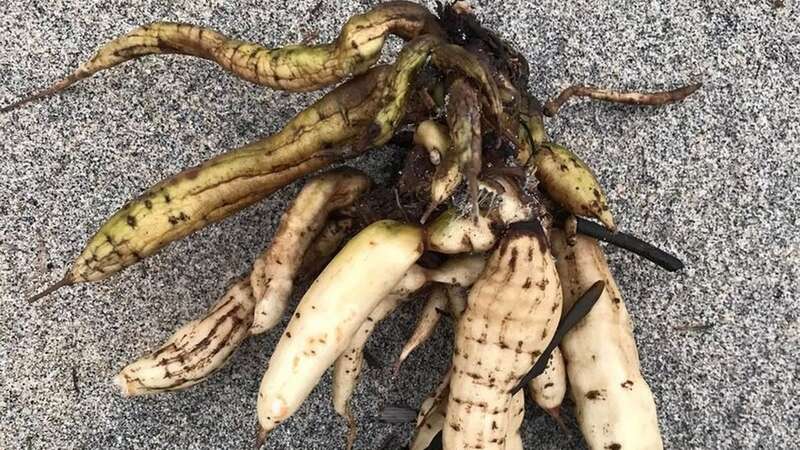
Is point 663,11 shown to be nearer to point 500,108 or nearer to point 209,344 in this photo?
point 500,108

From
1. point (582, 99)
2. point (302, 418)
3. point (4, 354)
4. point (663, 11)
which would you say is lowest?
point (302, 418)

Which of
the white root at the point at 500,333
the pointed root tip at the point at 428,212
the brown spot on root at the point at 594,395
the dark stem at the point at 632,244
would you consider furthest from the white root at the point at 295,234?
the brown spot on root at the point at 594,395

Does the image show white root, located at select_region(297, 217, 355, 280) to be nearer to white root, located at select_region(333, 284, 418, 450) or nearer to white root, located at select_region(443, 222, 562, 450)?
white root, located at select_region(333, 284, 418, 450)

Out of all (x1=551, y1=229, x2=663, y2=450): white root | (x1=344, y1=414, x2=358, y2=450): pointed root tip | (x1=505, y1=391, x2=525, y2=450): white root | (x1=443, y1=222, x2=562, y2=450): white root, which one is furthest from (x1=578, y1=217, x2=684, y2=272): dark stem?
(x1=344, y1=414, x2=358, y2=450): pointed root tip

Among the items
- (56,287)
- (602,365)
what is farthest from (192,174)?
(602,365)

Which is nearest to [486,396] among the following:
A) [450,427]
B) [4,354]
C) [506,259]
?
[450,427]
